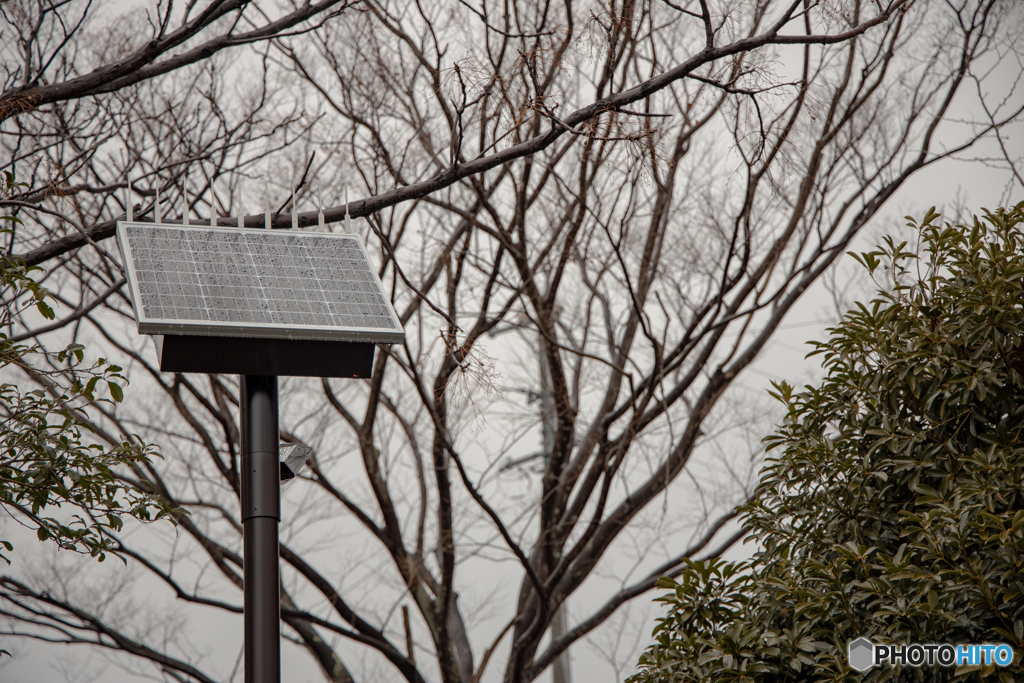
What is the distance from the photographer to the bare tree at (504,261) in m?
5.31

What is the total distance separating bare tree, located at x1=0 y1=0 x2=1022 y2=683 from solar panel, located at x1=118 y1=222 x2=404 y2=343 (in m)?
2.64

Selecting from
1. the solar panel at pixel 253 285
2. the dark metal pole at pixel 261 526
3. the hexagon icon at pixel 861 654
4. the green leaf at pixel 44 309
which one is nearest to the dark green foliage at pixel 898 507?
the hexagon icon at pixel 861 654

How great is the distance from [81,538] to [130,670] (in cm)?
453

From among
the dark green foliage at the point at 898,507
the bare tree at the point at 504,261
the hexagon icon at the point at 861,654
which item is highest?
the bare tree at the point at 504,261

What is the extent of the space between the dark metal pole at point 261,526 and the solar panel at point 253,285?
156 millimetres

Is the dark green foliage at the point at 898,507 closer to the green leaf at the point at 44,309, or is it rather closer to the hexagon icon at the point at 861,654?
the hexagon icon at the point at 861,654

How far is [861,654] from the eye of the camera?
254cm

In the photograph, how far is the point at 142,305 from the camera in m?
1.78

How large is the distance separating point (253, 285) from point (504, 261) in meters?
4.19

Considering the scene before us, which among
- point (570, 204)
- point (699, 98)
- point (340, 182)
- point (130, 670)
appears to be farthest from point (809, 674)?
point (130, 670)

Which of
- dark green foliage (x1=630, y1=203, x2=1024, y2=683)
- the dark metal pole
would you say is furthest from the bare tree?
the dark metal pole

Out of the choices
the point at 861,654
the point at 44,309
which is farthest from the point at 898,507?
the point at 44,309

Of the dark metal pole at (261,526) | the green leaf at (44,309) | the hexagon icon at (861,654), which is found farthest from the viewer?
the hexagon icon at (861,654)

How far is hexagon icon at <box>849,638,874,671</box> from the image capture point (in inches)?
98.5
